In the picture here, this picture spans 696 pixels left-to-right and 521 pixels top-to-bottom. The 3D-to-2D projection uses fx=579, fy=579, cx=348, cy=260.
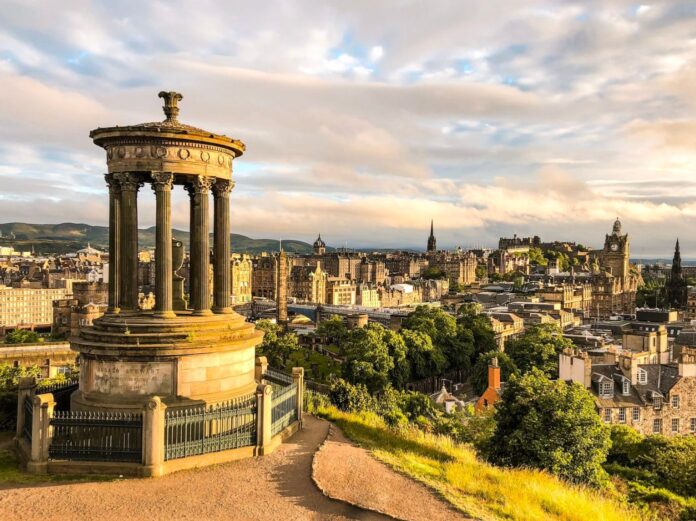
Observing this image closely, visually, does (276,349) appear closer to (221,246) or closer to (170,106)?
(221,246)

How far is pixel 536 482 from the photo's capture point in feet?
49.5

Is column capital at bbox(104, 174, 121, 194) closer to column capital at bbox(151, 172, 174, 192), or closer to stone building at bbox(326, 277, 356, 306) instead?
column capital at bbox(151, 172, 174, 192)

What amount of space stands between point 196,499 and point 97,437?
11.5ft

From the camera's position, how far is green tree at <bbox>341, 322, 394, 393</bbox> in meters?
55.2

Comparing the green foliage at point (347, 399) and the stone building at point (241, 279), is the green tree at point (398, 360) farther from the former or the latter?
the stone building at point (241, 279)

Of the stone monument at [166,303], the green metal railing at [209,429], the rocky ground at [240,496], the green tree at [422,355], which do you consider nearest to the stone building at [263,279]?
the green tree at [422,355]

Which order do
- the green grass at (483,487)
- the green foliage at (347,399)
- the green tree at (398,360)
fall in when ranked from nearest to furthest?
the green grass at (483,487), the green foliage at (347,399), the green tree at (398,360)

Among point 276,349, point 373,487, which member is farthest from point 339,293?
point 373,487

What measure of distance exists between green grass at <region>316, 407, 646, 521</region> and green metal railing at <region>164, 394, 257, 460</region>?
356 centimetres

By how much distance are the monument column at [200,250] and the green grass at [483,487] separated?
6139 millimetres

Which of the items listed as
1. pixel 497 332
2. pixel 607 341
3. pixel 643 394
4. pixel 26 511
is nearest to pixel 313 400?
pixel 26 511

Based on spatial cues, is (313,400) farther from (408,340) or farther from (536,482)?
(408,340)

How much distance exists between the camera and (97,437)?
14.3 m

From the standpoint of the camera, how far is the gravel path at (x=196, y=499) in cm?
1173
